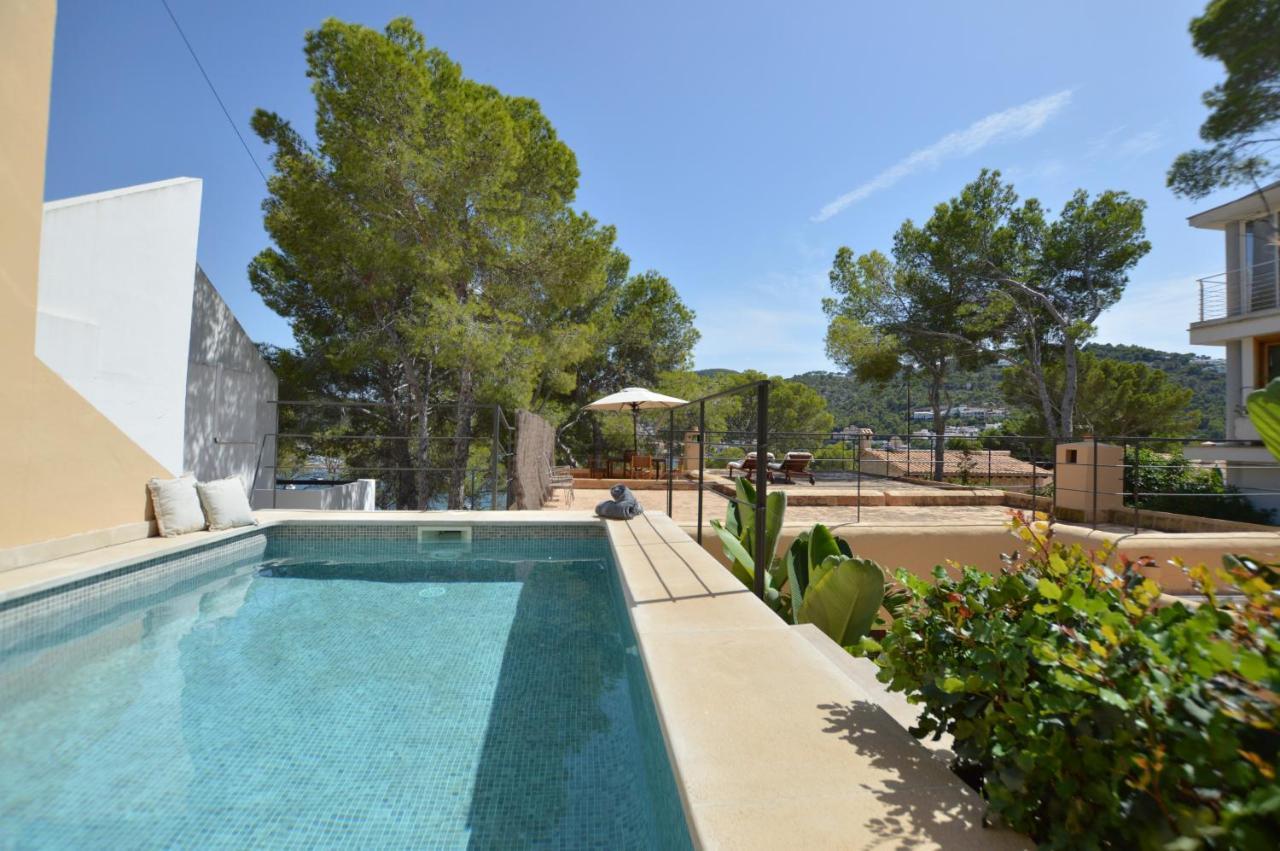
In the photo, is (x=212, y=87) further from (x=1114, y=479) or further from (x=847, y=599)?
(x=1114, y=479)

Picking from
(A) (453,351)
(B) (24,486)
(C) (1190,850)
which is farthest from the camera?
(A) (453,351)

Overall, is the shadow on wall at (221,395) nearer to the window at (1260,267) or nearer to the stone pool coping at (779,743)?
the stone pool coping at (779,743)

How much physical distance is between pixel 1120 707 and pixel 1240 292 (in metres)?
15.7

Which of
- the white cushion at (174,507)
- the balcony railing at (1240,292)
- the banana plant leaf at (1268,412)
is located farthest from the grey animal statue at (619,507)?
the balcony railing at (1240,292)

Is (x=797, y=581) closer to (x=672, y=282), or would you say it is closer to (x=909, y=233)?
(x=672, y=282)

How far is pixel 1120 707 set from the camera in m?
0.85

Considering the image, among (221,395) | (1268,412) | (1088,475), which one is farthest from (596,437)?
(1268,412)

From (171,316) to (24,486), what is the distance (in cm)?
276

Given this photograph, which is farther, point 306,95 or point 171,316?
point 306,95

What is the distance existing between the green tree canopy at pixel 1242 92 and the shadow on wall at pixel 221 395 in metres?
16.9

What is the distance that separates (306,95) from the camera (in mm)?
9719

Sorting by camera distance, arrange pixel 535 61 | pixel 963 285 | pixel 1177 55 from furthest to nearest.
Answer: pixel 963 285 < pixel 1177 55 < pixel 535 61

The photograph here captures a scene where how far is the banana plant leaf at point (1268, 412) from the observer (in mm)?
1059

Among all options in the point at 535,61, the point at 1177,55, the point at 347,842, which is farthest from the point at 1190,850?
the point at 1177,55
